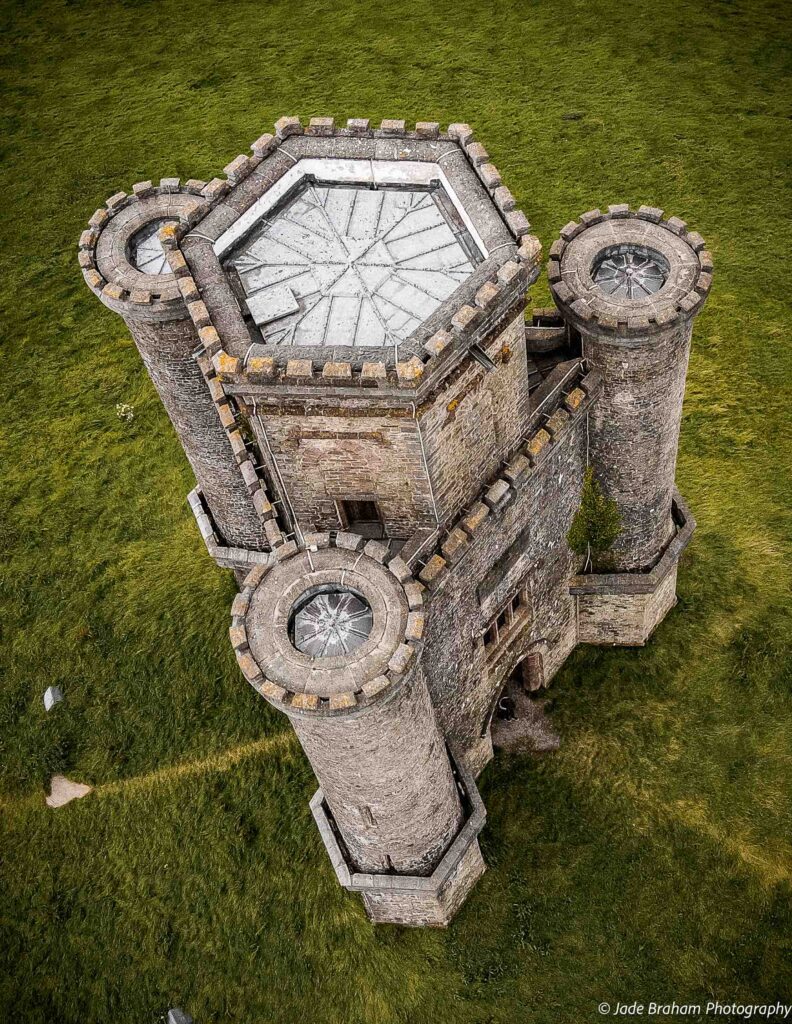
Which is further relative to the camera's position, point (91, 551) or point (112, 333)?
point (112, 333)

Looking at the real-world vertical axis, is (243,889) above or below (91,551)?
below

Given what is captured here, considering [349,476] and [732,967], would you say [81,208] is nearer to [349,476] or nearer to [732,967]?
[349,476]

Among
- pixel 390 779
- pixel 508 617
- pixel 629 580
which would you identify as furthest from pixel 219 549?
pixel 629 580

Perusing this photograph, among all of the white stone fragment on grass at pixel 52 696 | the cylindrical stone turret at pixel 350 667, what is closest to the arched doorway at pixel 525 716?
the cylindrical stone turret at pixel 350 667

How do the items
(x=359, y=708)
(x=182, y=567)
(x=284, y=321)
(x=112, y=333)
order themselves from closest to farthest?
(x=359, y=708)
(x=284, y=321)
(x=182, y=567)
(x=112, y=333)

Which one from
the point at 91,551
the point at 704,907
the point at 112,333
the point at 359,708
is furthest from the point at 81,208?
the point at 704,907

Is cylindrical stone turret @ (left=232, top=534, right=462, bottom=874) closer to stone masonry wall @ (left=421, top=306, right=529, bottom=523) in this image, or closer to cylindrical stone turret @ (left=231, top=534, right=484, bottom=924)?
cylindrical stone turret @ (left=231, top=534, right=484, bottom=924)

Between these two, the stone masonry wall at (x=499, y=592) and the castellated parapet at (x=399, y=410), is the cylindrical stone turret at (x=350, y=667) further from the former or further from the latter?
the stone masonry wall at (x=499, y=592)
